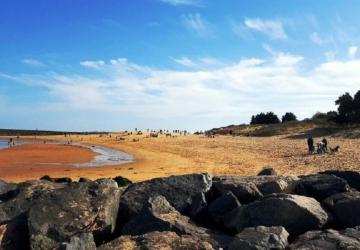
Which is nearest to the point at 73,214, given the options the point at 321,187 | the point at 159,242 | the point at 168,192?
the point at 159,242

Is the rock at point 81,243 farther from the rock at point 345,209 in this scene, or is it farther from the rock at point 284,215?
the rock at point 345,209

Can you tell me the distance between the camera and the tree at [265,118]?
108 metres

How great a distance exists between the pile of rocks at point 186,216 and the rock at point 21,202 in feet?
0.07

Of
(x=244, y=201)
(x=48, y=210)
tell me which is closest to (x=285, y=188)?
(x=244, y=201)

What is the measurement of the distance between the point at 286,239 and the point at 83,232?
13.0ft

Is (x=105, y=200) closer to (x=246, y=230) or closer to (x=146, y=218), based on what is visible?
(x=146, y=218)

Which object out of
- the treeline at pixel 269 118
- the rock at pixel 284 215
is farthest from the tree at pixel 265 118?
the rock at pixel 284 215

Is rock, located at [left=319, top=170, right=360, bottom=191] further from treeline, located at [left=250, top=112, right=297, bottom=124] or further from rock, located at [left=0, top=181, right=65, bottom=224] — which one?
treeline, located at [left=250, top=112, right=297, bottom=124]

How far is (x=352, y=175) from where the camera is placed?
1245 centimetres

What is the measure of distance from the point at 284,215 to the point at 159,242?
8.62ft

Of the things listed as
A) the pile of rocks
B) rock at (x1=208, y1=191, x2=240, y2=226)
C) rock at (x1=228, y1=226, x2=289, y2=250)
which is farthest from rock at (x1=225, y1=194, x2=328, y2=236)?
rock at (x1=228, y1=226, x2=289, y2=250)

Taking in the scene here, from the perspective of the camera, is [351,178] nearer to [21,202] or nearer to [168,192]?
[168,192]

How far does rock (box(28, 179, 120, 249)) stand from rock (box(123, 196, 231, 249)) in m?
0.54

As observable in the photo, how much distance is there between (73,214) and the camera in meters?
9.55
